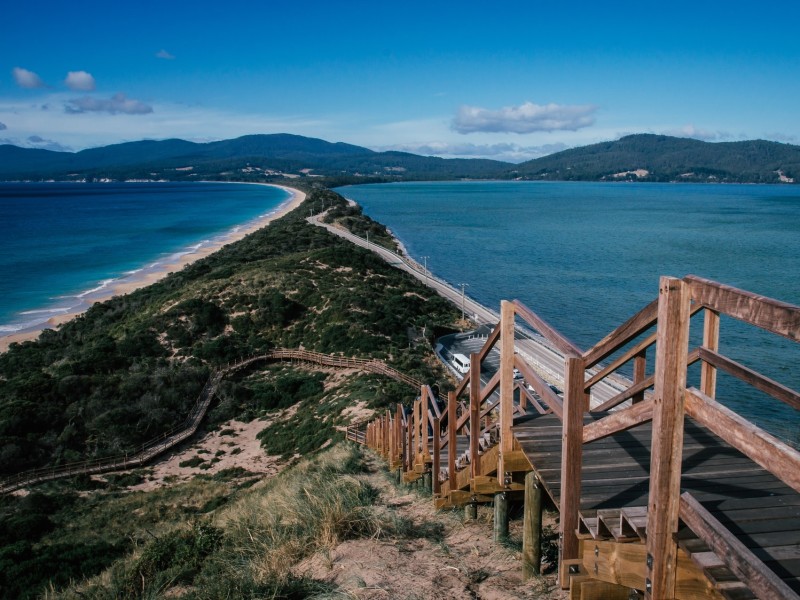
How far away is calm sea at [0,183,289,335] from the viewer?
60.7 metres

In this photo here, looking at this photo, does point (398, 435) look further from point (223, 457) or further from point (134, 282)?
point (134, 282)

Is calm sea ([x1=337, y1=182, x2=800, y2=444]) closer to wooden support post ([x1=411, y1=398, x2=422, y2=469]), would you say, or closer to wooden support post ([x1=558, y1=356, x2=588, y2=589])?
wooden support post ([x1=411, y1=398, x2=422, y2=469])

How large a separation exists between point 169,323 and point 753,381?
→ 3792 centimetres

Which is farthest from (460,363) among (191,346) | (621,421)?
(621,421)

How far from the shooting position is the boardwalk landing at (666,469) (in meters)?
2.42

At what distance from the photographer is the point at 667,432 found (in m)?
2.65

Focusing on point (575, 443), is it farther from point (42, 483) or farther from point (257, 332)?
point (257, 332)

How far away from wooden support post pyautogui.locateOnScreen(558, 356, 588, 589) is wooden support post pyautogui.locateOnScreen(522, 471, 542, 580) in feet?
5.46

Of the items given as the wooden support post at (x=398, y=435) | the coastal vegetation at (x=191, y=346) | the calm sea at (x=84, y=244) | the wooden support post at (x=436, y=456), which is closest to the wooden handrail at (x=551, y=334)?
the wooden support post at (x=436, y=456)

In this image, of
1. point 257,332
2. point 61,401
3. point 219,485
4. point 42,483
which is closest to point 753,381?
point 219,485

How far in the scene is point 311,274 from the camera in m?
47.3

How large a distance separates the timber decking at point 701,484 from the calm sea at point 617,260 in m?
25.1

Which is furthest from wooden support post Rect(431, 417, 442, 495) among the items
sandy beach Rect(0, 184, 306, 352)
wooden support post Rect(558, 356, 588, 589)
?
sandy beach Rect(0, 184, 306, 352)

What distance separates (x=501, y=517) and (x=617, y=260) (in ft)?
236
